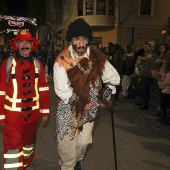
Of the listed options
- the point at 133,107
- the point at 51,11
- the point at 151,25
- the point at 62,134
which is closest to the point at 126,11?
the point at 151,25

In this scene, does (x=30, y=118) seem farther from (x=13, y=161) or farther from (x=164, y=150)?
(x=164, y=150)

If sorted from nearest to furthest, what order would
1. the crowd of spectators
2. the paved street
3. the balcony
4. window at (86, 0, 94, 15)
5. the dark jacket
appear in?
the paved street, the crowd of spectators, the dark jacket, the balcony, window at (86, 0, 94, 15)

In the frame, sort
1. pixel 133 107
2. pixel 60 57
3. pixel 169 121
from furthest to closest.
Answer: pixel 133 107, pixel 169 121, pixel 60 57

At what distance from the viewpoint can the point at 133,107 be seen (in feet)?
27.2

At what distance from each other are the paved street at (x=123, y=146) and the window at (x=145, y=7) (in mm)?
20431

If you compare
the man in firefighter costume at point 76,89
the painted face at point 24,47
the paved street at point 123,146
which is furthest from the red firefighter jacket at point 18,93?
the paved street at point 123,146

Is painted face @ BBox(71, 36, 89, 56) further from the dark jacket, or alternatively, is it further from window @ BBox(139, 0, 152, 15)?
window @ BBox(139, 0, 152, 15)

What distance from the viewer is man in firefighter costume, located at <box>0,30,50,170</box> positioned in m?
3.36

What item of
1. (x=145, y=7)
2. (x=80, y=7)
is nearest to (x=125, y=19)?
(x=145, y=7)

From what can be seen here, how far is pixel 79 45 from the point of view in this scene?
10.5 feet

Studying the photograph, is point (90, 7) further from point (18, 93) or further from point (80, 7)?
point (18, 93)

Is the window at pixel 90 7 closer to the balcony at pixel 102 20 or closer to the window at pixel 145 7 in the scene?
the balcony at pixel 102 20

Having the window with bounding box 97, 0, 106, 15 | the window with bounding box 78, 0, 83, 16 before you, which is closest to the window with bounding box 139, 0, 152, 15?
the window with bounding box 97, 0, 106, 15

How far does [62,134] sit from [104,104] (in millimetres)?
668
